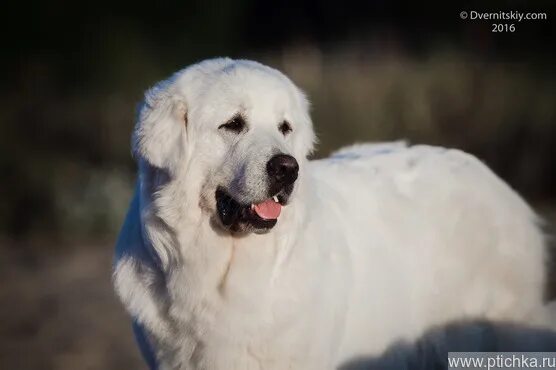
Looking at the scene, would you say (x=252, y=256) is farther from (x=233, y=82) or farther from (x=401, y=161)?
(x=401, y=161)

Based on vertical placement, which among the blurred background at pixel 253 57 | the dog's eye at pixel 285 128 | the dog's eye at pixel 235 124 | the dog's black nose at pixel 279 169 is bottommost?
the blurred background at pixel 253 57

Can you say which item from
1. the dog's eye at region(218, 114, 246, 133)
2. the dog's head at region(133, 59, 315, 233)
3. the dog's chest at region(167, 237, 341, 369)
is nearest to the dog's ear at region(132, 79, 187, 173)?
the dog's head at region(133, 59, 315, 233)

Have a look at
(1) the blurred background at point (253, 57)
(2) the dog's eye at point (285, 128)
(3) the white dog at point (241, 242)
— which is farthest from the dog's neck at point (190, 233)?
(1) the blurred background at point (253, 57)

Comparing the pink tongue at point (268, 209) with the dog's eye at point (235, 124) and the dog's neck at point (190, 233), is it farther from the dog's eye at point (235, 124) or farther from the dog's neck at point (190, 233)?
the dog's eye at point (235, 124)

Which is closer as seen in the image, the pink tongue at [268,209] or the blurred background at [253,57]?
the pink tongue at [268,209]

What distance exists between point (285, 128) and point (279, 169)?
13.6 inches

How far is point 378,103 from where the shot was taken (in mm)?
10000

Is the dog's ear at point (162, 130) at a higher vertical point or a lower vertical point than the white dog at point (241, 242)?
higher

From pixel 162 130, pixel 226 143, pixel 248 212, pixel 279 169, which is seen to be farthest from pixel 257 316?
pixel 162 130

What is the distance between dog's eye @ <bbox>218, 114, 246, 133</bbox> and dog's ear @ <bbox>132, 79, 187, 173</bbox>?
18 centimetres

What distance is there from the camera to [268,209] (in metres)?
3.83

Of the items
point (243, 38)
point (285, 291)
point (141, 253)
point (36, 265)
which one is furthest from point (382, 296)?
point (243, 38)

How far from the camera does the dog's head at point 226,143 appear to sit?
3754 mm

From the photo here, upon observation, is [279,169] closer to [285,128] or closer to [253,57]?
[285,128]
